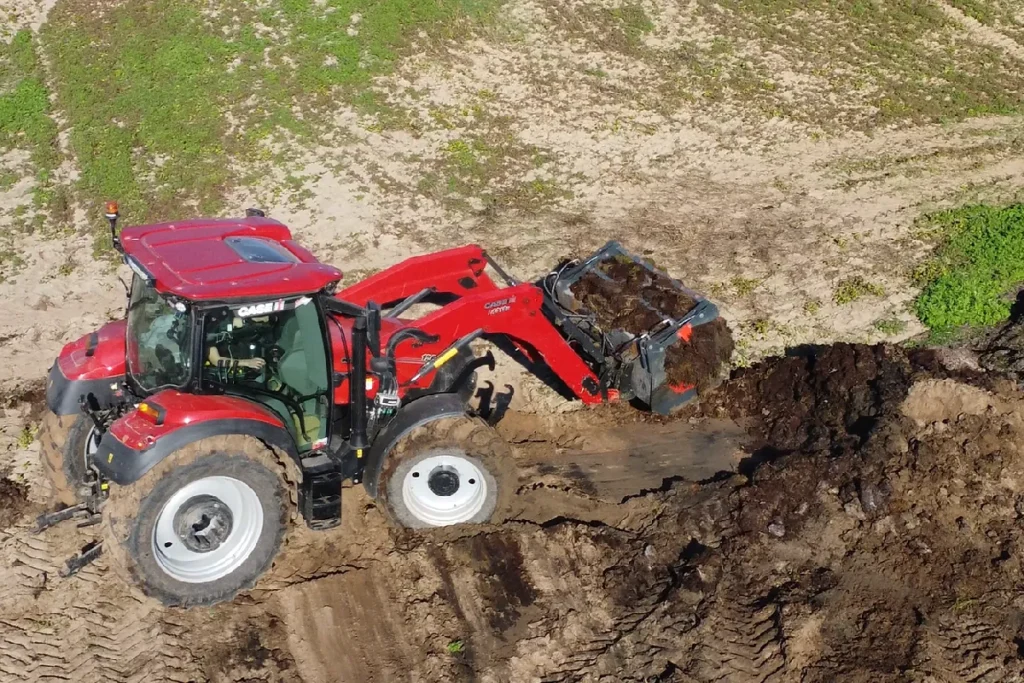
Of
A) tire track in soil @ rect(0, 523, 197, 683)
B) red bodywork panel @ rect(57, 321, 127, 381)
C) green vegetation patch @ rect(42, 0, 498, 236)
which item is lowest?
green vegetation patch @ rect(42, 0, 498, 236)

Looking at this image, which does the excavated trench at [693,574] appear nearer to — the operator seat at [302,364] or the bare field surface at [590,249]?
the bare field surface at [590,249]

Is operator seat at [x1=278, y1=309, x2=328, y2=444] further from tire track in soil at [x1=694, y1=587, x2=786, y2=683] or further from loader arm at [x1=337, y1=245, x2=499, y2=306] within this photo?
tire track in soil at [x1=694, y1=587, x2=786, y2=683]

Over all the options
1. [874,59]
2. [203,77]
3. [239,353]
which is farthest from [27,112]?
[874,59]

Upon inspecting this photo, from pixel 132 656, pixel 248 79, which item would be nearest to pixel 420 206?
pixel 248 79

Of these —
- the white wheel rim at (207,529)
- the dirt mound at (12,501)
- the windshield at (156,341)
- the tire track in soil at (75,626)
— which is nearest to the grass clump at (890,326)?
the white wheel rim at (207,529)

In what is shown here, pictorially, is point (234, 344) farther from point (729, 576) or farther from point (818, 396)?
point (818, 396)

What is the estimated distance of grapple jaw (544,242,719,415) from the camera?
7.84 metres

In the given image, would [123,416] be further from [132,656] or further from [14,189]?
[14,189]

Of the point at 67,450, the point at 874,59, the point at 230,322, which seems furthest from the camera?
the point at 874,59

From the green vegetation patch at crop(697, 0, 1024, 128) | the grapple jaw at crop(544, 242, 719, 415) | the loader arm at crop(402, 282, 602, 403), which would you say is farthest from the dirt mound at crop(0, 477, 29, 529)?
the green vegetation patch at crop(697, 0, 1024, 128)

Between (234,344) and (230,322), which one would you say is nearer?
(230,322)

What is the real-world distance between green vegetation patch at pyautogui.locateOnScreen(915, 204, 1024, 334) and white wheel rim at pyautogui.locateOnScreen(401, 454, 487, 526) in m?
5.44

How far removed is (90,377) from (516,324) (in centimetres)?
315

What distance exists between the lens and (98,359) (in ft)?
21.4
